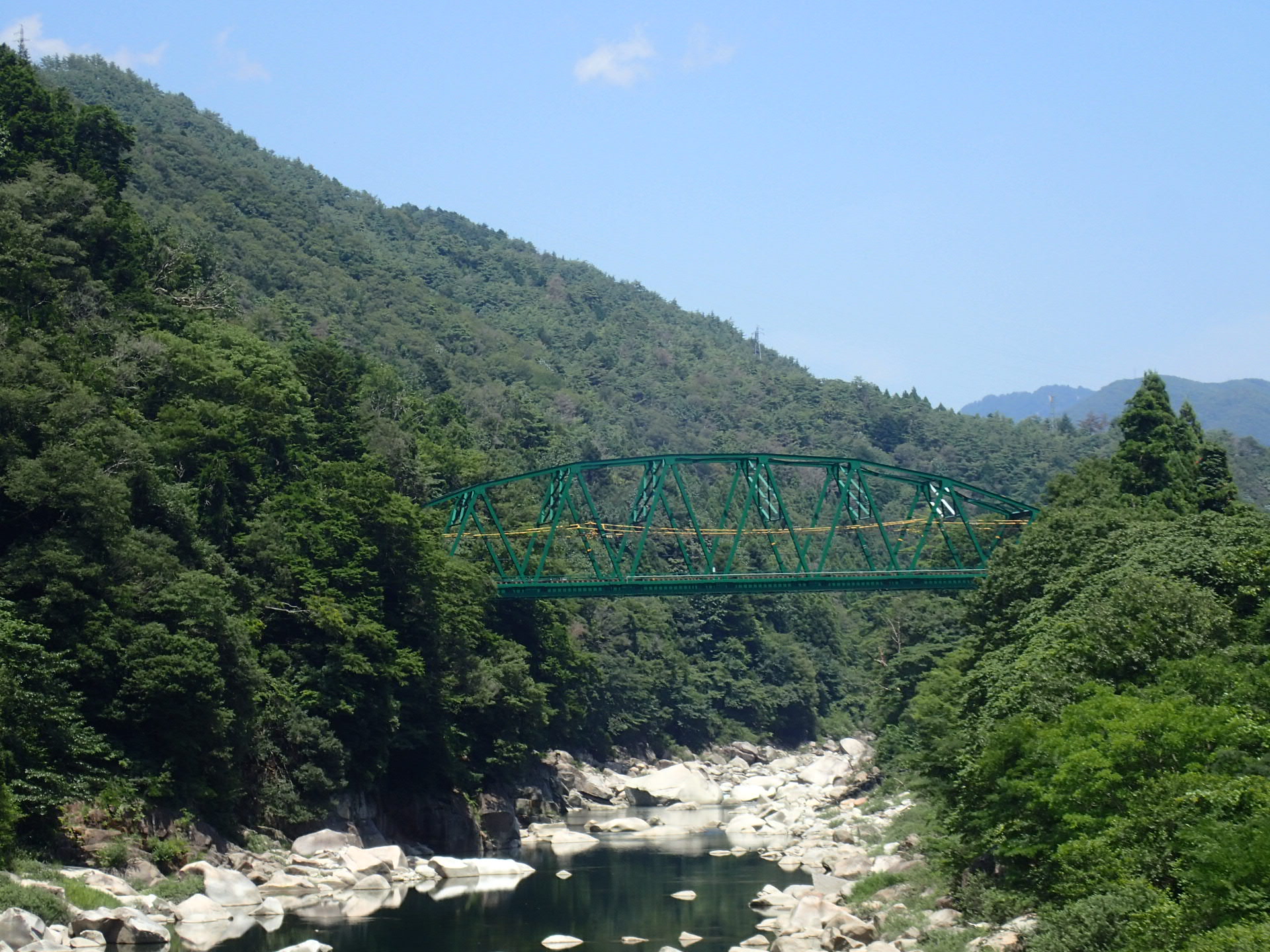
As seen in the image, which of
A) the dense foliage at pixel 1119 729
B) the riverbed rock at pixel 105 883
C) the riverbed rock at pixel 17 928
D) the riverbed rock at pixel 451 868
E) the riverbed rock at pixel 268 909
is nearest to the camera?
the dense foliage at pixel 1119 729

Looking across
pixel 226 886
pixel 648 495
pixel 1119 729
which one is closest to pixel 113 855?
pixel 226 886

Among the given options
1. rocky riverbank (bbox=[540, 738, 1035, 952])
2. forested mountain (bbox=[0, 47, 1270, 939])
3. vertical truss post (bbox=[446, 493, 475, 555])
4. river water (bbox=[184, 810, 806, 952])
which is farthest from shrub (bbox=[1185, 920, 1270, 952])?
vertical truss post (bbox=[446, 493, 475, 555])

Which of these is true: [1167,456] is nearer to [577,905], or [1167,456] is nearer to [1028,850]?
[577,905]

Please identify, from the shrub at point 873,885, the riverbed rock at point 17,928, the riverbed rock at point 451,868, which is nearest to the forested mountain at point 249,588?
the shrub at point 873,885

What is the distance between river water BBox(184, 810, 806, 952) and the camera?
32688 millimetres

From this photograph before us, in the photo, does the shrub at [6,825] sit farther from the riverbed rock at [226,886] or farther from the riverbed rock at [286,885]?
the riverbed rock at [286,885]

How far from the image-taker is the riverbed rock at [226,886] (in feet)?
114

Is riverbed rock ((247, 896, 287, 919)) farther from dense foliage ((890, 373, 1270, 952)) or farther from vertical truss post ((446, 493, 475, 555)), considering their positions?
Result: vertical truss post ((446, 493, 475, 555))

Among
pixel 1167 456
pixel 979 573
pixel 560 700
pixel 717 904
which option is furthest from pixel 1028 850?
pixel 560 700

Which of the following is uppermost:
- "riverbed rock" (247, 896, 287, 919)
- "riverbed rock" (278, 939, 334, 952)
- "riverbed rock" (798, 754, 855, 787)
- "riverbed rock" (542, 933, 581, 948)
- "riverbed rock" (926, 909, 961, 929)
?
"riverbed rock" (278, 939, 334, 952)

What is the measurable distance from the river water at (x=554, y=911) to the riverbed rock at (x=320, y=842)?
9.42ft

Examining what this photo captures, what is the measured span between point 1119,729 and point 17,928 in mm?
19249

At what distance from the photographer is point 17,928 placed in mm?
26266

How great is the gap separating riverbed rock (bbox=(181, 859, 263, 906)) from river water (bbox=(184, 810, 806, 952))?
1252mm
